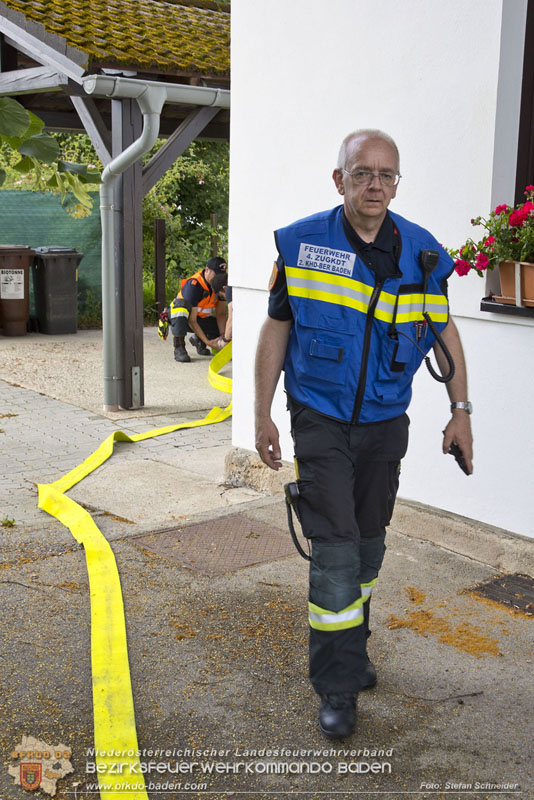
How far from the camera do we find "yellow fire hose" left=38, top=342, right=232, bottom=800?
2.88m

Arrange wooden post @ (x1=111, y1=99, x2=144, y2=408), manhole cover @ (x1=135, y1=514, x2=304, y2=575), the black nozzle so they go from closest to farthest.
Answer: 1. the black nozzle
2. manhole cover @ (x1=135, y1=514, x2=304, y2=575)
3. wooden post @ (x1=111, y1=99, x2=144, y2=408)

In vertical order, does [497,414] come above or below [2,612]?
above

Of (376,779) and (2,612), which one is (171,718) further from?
(2,612)

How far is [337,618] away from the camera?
3080 mm

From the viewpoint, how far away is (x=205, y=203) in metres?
20.9

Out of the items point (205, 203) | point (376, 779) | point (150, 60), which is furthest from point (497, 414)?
point (205, 203)

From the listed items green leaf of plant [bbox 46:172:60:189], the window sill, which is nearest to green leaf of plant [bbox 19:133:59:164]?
green leaf of plant [bbox 46:172:60:189]

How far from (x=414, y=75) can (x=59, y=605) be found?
10.1 feet

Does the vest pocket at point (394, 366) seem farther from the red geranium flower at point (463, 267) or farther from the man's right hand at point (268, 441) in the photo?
the red geranium flower at point (463, 267)

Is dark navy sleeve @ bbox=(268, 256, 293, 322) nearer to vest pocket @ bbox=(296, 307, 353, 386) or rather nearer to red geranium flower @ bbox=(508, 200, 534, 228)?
vest pocket @ bbox=(296, 307, 353, 386)

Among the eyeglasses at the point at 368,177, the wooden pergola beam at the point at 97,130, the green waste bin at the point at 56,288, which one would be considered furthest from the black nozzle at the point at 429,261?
the green waste bin at the point at 56,288

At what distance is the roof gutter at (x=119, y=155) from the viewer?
25.7 feet

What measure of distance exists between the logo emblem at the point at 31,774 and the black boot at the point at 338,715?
906 millimetres

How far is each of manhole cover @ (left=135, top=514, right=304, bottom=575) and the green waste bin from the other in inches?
359
